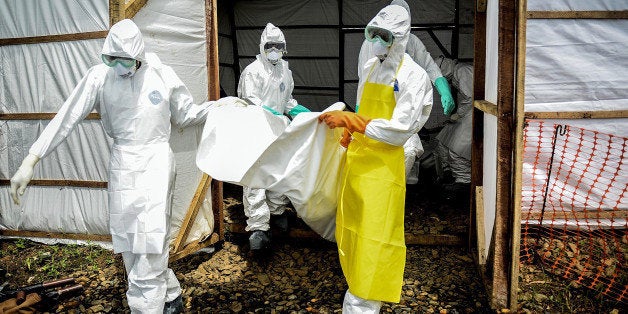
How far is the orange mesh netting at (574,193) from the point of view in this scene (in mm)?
3812

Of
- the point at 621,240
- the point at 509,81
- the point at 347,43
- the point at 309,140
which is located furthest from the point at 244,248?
the point at 347,43

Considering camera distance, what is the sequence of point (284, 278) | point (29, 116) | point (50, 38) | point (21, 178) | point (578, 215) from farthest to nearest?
1. point (29, 116)
2. point (50, 38)
3. point (284, 278)
4. point (578, 215)
5. point (21, 178)

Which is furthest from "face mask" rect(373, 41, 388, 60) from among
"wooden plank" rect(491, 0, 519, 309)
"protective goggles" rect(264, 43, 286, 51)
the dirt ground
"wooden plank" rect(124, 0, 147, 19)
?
"protective goggles" rect(264, 43, 286, 51)

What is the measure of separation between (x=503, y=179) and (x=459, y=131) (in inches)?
98.7

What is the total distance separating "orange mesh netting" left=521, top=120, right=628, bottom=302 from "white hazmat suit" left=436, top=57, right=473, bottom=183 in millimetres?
1532

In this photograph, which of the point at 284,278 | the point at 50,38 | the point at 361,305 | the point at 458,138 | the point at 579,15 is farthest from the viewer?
the point at 458,138

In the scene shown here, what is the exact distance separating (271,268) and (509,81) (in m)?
2.53

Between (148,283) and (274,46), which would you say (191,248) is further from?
(274,46)

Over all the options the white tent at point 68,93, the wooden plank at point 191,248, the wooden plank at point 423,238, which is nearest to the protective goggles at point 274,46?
the white tent at point 68,93

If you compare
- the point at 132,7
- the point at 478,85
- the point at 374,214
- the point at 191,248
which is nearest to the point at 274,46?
the point at 132,7

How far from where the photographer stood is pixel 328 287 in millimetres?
3938

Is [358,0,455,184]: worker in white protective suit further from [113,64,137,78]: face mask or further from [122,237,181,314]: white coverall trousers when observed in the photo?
[122,237,181,314]: white coverall trousers

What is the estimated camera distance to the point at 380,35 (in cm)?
300

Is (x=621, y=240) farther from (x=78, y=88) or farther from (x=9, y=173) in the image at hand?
(x=9, y=173)
